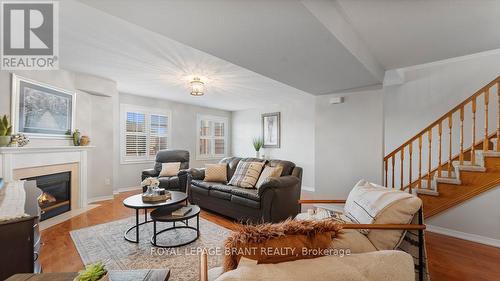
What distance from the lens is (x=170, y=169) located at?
457 centimetres

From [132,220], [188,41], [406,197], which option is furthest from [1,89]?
[406,197]

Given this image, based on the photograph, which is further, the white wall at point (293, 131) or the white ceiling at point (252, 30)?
the white wall at point (293, 131)

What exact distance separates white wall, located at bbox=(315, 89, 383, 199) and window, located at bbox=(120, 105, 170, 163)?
13.3 feet

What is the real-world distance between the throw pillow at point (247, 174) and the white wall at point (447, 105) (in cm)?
255

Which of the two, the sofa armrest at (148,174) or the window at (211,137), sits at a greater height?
the window at (211,137)

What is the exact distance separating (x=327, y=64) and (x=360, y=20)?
0.53 metres

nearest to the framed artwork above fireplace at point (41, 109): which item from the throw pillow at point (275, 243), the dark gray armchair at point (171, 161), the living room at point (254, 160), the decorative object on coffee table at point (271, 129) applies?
the living room at point (254, 160)

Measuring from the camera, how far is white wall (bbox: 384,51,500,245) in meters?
2.58

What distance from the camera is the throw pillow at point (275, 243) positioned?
0.86m

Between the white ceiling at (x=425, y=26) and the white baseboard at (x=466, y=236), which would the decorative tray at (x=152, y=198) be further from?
the white baseboard at (x=466, y=236)

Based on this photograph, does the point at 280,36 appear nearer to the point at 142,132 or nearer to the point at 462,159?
the point at 462,159

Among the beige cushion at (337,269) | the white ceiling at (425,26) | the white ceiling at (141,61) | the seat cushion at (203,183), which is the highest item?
the white ceiling at (141,61)

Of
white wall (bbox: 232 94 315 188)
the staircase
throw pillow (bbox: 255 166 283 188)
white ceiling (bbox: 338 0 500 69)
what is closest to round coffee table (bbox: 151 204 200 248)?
throw pillow (bbox: 255 166 283 188)

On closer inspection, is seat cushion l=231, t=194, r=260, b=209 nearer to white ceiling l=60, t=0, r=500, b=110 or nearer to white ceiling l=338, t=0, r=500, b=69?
white ceiling l=60, t=0, r=500, b=110
